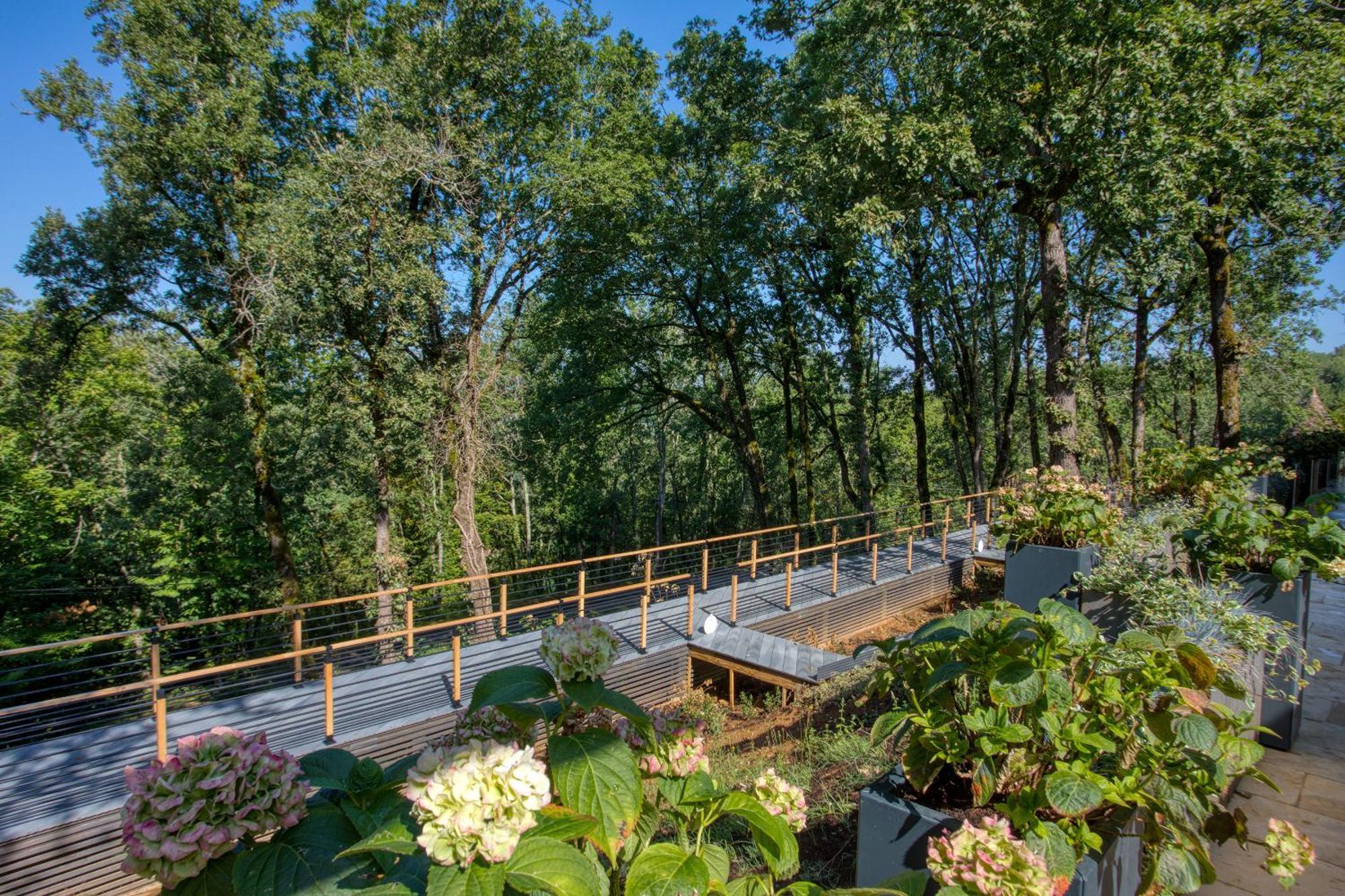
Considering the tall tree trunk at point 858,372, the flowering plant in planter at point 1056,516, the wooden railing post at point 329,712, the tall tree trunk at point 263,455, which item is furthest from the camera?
the tall tree trunk at point 858,372

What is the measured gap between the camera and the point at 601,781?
117 centimetres

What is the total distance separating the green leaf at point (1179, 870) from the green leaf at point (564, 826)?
1710 millimetres

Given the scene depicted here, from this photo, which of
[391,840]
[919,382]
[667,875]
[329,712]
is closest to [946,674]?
[667,875]

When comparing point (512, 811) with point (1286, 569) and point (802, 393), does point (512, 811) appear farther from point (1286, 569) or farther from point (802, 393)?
point (802, 393)

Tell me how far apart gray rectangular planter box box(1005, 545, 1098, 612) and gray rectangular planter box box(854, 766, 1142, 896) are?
2.17m

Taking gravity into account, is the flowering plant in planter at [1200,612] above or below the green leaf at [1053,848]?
above

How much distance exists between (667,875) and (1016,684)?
1052 mm

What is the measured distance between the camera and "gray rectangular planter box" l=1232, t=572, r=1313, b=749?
318 cm

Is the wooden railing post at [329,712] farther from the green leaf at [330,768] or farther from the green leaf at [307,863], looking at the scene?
the green leaf at [307,863]

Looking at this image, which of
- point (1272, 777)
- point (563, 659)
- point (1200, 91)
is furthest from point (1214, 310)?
point (563, 659)

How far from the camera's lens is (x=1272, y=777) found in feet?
9.70

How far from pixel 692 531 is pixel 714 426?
19213mm

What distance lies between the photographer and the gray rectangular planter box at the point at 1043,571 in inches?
158

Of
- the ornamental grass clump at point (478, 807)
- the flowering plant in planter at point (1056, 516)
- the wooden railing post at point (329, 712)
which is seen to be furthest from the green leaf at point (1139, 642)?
the wooden railing post at point (329, 712)
